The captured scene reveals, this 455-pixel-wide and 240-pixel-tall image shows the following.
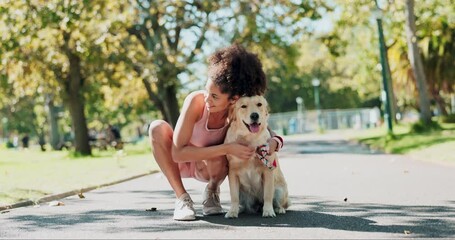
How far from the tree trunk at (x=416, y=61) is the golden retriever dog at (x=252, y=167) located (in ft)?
60.2

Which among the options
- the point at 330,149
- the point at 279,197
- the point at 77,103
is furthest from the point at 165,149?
the point at 77,103

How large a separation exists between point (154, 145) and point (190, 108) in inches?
24.3

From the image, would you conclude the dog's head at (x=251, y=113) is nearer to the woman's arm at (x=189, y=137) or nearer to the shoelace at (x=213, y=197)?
the woman's arm at (x=189, y=137)

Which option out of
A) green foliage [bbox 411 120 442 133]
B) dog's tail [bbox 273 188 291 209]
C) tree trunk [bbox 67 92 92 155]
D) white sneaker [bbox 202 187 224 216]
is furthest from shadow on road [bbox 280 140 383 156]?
white sneaker [bbox 202 187 224 216]

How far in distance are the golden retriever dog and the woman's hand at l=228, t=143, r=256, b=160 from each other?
0.10m

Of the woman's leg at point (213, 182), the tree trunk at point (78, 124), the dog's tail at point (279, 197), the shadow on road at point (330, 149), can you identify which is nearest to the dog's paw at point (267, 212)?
the dog's tail at point (279, 197)

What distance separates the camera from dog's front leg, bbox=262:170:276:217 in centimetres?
613

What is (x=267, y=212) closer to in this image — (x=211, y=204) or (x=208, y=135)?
(x=211, y=204)

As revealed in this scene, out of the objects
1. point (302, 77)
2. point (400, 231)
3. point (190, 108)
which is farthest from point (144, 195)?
point (302, 77)

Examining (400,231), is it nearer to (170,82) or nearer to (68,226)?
(68,226)

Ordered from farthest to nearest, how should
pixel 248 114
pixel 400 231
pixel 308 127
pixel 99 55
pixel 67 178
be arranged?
pixel 308 127 < pixel 99 55 < pixel 67 178 < pixel 248 114 < pixel 400 231

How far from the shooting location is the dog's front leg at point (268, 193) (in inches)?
241

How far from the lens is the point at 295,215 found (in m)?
6.61

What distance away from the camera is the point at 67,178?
1330 cm
